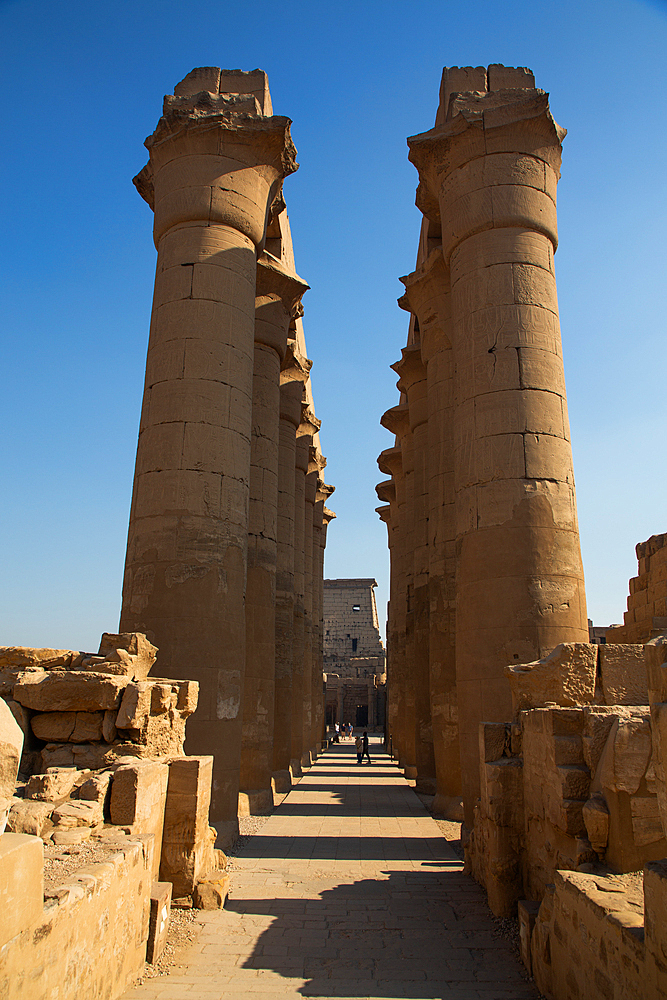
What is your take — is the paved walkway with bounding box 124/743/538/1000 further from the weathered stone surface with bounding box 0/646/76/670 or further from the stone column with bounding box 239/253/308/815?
the weathered stone surface with bounding box 0/646/76/670

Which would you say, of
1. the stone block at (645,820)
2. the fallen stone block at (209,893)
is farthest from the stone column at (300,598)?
the stone block at (645,820)

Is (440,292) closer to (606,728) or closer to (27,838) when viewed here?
(606,728)

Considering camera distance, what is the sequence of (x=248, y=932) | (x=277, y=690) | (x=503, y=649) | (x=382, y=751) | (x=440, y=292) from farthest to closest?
(x=382, y=751)
(x=277, y=690)
(x=440, y=292)
(x=503, y=649)
(x=248, y=932)

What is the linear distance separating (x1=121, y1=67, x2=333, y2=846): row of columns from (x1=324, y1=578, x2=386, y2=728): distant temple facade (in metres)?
28.8

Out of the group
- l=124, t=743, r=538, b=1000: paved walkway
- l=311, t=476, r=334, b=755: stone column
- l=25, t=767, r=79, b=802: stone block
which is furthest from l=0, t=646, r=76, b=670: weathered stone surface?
l=311, t=476, r=334, b=755: stone column

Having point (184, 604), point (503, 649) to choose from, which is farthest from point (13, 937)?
point (503, 649)

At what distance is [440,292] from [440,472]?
133 inches

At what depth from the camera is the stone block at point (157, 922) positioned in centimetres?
483

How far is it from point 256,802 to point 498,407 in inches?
296

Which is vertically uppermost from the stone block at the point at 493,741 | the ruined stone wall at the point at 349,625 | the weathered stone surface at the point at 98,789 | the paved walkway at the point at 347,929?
the ruined stone wall at the point at 349,625

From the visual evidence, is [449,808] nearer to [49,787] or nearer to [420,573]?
[420,573]

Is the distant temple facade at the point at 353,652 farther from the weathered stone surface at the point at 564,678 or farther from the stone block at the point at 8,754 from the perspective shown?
A: the stone block at the point at 8,754

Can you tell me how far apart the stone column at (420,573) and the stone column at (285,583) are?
8.79ft

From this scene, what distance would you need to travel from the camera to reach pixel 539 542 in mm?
8656
